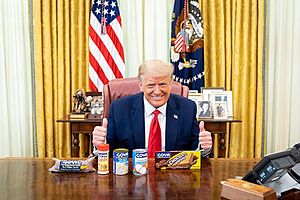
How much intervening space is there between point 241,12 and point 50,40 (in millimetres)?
1994

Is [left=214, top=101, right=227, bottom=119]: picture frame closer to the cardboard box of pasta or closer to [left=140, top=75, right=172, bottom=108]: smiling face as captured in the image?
[left=140, top=75, right=172, bottom=108]: smiling face

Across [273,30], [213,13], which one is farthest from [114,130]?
[273,30]

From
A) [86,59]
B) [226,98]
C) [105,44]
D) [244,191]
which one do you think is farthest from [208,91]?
[244,191]

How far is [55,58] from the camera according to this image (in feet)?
13.5

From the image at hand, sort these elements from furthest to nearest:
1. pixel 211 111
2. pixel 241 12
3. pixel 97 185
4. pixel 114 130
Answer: pixel 241 12 → pixel 211 111 → pixel 114 130 → pixel 97 185

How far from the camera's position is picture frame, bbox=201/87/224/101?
12.9 ft

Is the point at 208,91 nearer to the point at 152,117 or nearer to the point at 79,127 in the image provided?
the point at 79,127

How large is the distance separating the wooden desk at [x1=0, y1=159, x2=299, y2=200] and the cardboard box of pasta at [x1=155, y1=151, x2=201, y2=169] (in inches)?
1.3

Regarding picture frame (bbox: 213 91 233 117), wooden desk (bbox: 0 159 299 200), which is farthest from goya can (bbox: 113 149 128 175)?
picture frame (bbox: 213 91 233 117)

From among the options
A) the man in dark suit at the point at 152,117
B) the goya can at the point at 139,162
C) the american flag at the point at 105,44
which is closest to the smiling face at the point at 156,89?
the man in dark suit at the point at 152,117

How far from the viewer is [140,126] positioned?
7.91ft

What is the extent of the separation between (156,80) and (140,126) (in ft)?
0.99

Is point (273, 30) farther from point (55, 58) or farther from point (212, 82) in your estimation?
point (55, 58)

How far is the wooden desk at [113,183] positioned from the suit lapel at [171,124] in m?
0.36
